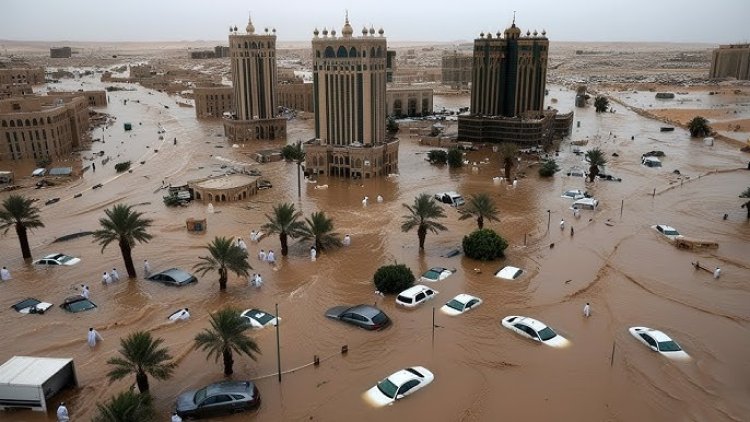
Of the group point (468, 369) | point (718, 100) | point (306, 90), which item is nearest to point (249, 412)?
point (468, 369)

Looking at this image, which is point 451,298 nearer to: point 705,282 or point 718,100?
point 705,282

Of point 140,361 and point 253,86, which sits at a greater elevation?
point 253,86

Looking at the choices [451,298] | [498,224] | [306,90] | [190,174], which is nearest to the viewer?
[451,298]

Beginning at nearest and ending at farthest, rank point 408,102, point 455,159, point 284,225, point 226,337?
1. point 226,337
2. point 284,225
3. point 455,159
4. point 408,102

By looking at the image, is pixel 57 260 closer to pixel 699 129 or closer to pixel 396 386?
pixel 396 386

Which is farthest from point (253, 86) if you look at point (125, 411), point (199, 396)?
point (125, 411)
